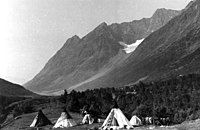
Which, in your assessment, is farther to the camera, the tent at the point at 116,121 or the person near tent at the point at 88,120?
the person near tent at the point at 88,120

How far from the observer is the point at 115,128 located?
68.9 metres

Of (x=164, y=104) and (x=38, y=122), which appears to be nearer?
(x=38, y=122)

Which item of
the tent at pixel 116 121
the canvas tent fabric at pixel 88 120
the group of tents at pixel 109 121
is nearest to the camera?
the tent at pixel 116 121

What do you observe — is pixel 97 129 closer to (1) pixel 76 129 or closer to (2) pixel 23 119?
(1) pixel 76 129

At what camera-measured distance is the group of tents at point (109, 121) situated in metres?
69.1

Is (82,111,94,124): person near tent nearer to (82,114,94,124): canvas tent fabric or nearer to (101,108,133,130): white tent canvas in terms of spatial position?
(82,114,94,124): canvas tent fabric

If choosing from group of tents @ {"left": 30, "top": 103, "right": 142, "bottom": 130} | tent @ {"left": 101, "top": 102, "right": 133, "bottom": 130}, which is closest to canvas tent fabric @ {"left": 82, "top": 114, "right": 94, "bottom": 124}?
group of tents @ {"left": 30, "top": 103, "right": 142, "bottom": 130}

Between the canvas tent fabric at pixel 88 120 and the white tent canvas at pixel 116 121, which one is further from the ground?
the canvas tent fabric at pixel 88 120

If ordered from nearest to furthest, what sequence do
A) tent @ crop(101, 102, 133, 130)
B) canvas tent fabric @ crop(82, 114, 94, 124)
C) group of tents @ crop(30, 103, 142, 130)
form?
tent @ crop(101, 102, 133, 130) → group of tents @ crop(30, 103, 142, 130) → canvas tent fabric @ crop(82, 114, 94, 124)

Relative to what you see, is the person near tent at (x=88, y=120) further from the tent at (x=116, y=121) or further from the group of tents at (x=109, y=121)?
the tent at (x=116, y=121)

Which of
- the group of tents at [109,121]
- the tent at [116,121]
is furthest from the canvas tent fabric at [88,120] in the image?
the tent at [116,121]

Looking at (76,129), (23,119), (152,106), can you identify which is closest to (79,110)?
(23,119)

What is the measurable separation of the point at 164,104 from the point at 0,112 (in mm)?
88148

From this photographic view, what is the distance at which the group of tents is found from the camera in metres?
69.1
